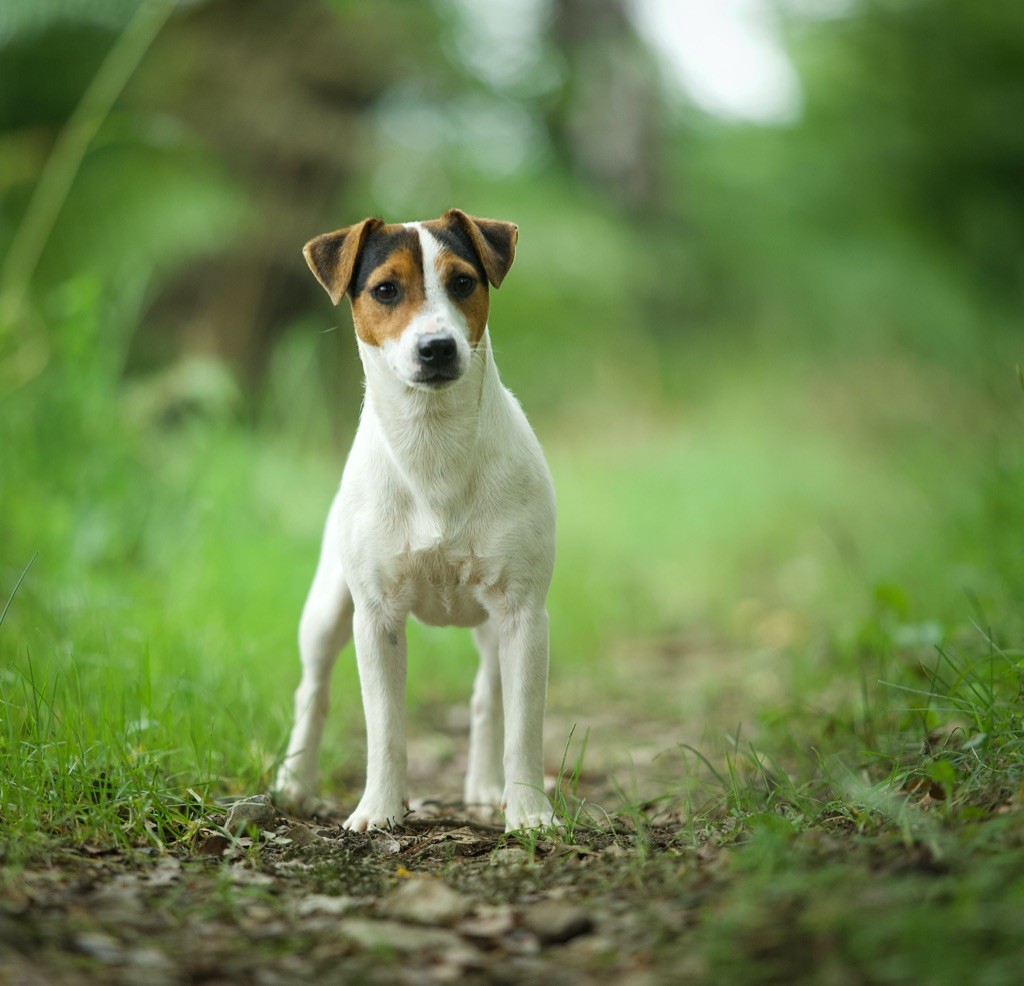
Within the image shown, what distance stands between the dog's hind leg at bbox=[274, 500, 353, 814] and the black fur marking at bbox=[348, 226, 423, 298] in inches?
29.2

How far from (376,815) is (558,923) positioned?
105cm

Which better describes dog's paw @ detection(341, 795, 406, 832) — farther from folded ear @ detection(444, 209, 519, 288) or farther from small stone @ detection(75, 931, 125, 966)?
folded ear @ detection(444, 209, 519, 288)

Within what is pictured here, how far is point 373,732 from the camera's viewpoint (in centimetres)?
323

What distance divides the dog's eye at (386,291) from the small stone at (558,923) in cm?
175

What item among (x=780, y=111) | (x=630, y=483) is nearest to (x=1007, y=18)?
(x=780, y=111)

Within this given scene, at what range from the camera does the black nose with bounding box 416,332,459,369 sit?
3059 mm

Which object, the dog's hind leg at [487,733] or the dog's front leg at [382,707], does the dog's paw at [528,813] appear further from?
the dog's hind leg at [487,733]

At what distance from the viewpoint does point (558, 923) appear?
2219 millimetres

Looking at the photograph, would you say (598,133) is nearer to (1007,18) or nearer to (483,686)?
(1007,18)

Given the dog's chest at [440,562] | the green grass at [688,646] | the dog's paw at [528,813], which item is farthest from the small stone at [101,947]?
the dog's chest at [440,562]

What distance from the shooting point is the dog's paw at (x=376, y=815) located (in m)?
3.13

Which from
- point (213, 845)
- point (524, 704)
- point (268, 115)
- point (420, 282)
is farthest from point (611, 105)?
point (213, 845)

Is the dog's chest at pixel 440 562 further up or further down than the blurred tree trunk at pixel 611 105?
further down

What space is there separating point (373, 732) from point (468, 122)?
8.64 meters
